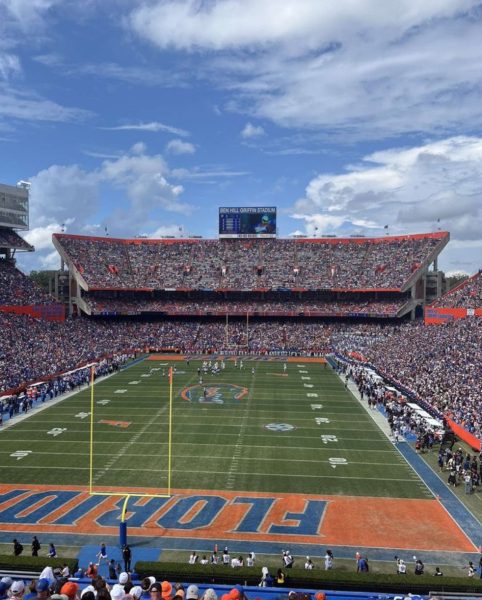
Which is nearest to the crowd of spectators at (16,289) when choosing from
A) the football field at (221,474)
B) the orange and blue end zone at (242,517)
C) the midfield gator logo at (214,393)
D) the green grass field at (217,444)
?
the green grass field at (217,444)

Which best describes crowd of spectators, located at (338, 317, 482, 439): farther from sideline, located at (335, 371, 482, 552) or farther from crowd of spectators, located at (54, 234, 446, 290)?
crowd of spectators, located at (54, 234, 446, 290)

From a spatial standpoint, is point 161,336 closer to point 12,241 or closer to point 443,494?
point 12,241

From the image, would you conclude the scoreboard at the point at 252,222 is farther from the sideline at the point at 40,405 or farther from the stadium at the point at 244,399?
the sideline at the point at 40,405

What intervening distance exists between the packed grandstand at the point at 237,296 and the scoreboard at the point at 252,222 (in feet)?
3.76

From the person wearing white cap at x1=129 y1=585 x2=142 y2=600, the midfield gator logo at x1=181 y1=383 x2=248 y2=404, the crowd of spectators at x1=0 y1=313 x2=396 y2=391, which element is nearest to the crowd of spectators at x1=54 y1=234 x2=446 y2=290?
the crowd of spectators at x1=0 y1=313 x2=396 y2=391

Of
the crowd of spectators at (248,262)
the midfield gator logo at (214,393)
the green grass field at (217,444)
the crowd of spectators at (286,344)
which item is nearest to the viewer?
the green grass field at (217,444)

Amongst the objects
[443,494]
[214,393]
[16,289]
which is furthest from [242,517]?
[16,289]

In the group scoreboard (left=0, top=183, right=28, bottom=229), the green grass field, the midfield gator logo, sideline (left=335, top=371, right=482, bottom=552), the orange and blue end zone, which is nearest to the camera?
the orange and blue end zone

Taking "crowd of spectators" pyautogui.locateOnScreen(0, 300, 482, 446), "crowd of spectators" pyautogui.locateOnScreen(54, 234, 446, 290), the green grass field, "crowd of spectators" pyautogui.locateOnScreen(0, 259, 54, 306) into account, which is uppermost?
"crowd of spectators" pyautogui.locateOnScreen(54, 234, 446, 290)

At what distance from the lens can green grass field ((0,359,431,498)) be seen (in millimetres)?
21516

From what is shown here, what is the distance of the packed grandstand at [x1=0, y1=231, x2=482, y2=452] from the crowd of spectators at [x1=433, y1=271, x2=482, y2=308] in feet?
0.61

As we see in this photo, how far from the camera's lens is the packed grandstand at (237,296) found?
55219mm

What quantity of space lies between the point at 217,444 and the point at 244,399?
10035 millimetres

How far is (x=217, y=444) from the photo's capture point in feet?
85.5
